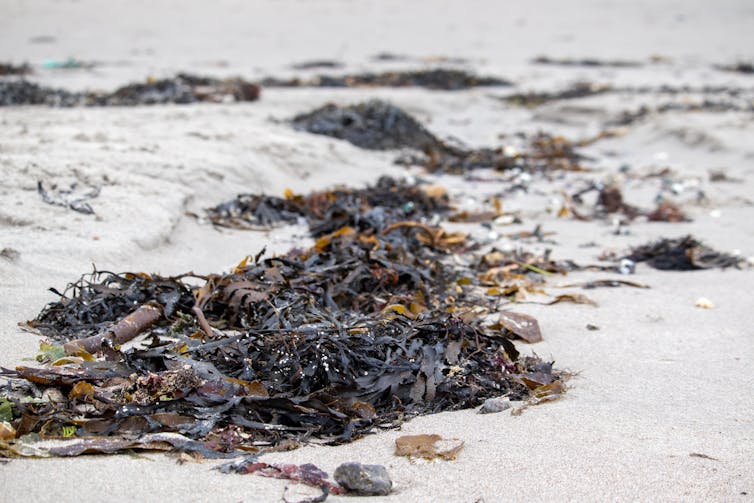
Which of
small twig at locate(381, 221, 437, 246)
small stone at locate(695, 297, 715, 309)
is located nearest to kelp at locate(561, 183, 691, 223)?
small twig at locate(381, 221, 437, 246)

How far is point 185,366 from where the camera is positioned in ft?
7.70

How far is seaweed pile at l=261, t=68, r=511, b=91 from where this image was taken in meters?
11.0

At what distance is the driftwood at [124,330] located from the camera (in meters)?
2.56

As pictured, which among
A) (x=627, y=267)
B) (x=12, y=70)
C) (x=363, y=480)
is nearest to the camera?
(x=363, y=480)

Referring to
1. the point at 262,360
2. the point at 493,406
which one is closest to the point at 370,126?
the point at 262,360

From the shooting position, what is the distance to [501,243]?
473 centimetres

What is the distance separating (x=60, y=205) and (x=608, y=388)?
293cm

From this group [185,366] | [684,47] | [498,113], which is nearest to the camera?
[185,366]

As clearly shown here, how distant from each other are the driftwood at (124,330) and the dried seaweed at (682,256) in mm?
2788

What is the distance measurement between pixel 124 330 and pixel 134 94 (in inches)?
245

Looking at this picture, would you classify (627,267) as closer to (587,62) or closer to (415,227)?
(415,227)

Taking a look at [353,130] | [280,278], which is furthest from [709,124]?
[280,278]

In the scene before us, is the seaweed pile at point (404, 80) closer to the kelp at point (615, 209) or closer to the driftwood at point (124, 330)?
the kelp at point (615, 209)

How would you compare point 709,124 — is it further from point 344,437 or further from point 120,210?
point 344,437
